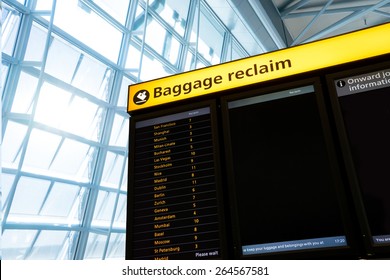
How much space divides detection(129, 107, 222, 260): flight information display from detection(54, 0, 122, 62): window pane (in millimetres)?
7586

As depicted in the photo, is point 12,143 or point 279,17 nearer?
point 12,143

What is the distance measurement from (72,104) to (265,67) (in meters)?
8.40

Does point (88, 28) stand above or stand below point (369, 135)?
above

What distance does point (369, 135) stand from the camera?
7.09 ft

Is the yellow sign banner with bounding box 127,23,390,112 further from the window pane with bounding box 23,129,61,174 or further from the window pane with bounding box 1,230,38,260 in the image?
the window pane with bounding box 1,230,38,260

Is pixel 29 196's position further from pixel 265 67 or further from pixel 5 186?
pixel 265 67

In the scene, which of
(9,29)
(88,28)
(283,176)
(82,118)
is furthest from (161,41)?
(283,176)

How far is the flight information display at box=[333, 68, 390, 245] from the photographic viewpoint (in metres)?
2.01

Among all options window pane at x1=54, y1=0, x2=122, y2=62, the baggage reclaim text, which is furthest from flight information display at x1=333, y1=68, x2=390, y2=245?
window pane at x1=54, y1=0, x2=122, y2=62

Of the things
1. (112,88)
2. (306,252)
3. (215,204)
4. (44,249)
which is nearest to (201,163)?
(215,204)

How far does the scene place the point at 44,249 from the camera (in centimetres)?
1125
